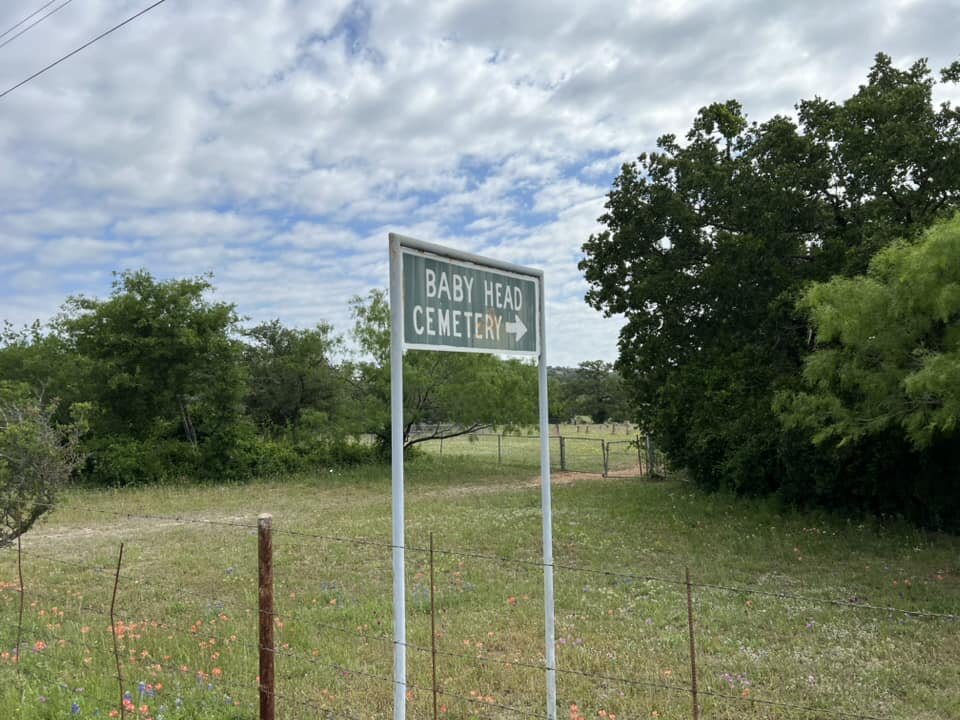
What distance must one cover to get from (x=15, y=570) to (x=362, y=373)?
12.3m

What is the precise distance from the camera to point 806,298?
8938 millimetres

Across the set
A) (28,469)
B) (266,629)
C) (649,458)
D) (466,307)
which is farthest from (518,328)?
(649,458)

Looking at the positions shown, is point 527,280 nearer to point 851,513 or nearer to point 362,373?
point 851,513

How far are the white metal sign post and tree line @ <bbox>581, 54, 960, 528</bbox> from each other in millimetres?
5256

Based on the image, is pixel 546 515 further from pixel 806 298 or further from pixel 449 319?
pixel 806 298

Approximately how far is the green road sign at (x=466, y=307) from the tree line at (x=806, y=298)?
5308 mm

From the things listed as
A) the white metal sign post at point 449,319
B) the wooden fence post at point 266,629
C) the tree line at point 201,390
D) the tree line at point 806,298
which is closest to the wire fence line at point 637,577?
the white metal sign post at point 449,319

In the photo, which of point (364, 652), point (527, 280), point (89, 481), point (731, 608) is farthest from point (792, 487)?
point (89, 481)

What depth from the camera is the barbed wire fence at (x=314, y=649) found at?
13.2ft

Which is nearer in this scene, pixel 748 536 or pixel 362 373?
pixel 748 536

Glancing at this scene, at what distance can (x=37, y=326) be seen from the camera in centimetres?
2331

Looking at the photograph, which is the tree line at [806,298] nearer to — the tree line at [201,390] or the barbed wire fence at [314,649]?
the barbed wire fence at [314,649]

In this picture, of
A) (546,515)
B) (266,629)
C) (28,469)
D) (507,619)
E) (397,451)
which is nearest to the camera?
(397,451)

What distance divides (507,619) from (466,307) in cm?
355
